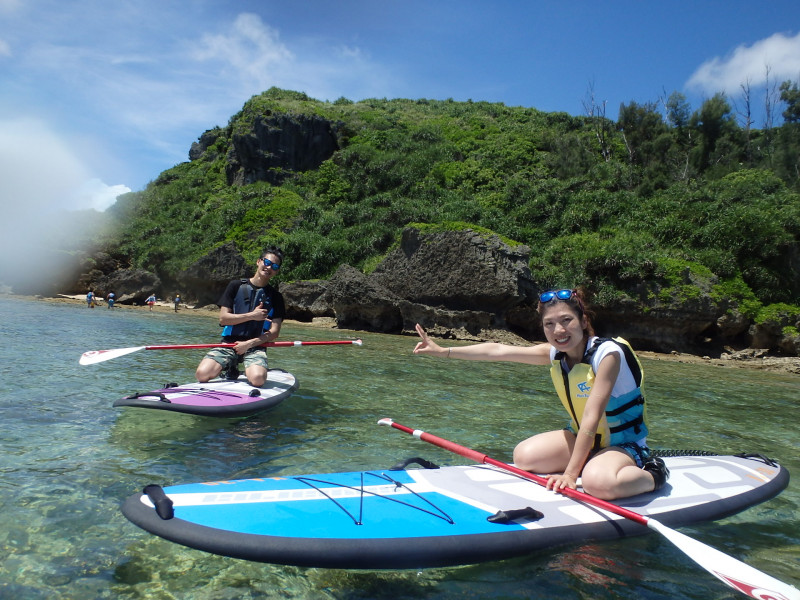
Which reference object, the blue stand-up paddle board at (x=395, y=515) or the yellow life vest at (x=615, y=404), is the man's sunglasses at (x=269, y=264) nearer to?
the blue stand-up paddle board at (x=395, y=515)

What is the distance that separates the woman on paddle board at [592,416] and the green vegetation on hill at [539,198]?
1505 cm

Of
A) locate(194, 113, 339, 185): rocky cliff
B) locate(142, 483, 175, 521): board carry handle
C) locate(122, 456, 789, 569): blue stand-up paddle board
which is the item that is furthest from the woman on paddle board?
locate(194, 113, 339, 185): rocky cliff

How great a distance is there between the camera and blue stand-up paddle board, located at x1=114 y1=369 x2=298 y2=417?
A: 4.41 metres

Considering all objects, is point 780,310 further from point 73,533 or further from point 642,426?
point 73,533

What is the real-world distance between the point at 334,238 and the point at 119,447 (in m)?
21.7

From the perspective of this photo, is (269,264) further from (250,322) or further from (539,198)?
(539,198)

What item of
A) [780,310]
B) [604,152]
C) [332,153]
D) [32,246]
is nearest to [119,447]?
[780,310]

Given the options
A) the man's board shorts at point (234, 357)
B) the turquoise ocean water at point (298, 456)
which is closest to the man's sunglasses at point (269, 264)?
the man's board shorts at point (234, 357)

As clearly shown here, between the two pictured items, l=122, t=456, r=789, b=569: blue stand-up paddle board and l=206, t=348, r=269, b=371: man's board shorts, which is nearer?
l=122, t=456, r=789, b=569: blue stand-up paddle board

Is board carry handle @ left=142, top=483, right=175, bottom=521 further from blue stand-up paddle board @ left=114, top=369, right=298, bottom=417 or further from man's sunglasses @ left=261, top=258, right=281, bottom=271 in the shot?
man's sunglasses @ left=261, top=258, right=281, bottom=271

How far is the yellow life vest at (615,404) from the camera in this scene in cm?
300

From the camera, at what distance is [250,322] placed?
5852 mm

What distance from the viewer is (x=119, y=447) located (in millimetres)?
3996

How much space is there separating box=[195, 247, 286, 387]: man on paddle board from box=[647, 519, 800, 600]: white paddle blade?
4203 millimetres
